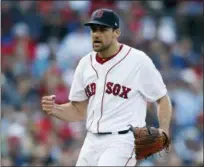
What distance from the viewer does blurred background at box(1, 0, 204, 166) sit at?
12416mm

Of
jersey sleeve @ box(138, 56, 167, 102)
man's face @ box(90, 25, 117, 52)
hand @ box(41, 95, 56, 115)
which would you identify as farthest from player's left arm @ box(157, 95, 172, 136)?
hand @ box(41, 95, 56, 115)

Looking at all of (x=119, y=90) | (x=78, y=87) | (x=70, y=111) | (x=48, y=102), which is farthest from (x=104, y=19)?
(x=70, y=111)

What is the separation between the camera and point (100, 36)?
7133 millimetres

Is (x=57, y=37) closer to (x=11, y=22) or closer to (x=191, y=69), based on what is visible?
(x=11, y=22)

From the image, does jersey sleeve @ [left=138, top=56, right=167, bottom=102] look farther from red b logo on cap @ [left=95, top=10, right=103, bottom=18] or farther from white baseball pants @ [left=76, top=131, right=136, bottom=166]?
red b logo on cap @ [left=95, top=10, right=103, bottom=18]

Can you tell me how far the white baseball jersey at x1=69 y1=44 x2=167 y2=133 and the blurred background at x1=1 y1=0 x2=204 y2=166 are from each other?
4431 millimetres

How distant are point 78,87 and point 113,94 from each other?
18.7 inches

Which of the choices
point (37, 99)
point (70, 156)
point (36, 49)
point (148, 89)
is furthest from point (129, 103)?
point (36, 49)

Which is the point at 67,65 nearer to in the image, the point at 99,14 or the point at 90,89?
the point at 90,89

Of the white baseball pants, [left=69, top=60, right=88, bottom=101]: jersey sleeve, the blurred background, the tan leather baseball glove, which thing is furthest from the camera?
the blurred background

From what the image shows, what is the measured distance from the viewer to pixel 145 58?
7.19 metres

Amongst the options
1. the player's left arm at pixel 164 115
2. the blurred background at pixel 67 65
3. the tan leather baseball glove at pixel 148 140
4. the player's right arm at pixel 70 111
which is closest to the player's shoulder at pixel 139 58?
the player's left arm at pixel 164 115

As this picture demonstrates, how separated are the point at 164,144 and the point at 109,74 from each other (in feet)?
2.46

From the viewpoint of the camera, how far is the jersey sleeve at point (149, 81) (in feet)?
23.5
